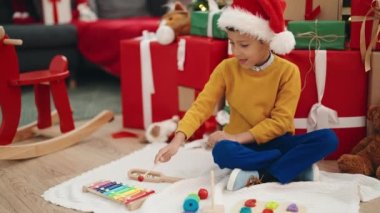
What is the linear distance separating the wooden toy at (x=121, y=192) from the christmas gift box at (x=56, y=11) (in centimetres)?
172

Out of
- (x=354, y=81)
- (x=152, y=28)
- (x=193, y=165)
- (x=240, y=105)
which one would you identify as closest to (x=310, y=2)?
(x=354, y=81)

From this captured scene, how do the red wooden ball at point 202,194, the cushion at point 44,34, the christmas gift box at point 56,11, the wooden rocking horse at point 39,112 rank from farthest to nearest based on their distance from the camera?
the christmas gift box at point 56,11
the cushion at point 44,34
the wooden rocking horse at point 39,112
the red wooden ball at point 202,194

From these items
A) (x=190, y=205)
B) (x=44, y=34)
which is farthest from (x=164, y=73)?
(x=44, y=34)

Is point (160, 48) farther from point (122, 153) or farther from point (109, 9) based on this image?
point (109, 9)

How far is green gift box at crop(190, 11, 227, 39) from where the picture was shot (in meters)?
1.73

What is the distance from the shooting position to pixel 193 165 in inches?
60.7

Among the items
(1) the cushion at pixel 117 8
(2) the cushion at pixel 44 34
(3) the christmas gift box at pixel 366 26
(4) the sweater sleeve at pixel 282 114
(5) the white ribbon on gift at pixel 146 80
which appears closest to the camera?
(4) the sweater sleeve at pixel 282 114

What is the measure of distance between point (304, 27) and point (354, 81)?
24cm

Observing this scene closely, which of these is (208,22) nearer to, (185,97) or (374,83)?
(185,97)

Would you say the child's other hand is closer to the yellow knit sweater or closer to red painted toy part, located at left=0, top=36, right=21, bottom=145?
the yellow knit sweater

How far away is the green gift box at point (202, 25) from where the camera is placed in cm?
173

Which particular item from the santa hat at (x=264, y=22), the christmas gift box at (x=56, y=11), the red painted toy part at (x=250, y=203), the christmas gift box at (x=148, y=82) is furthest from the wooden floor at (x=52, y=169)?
the christmas gift box at (x=56, y=11)

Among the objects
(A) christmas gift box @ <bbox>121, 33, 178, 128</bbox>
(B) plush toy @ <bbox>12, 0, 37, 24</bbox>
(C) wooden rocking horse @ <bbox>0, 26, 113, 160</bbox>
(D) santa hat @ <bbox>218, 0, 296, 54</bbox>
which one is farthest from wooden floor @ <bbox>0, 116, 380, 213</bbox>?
(B) plush toy @ <bbox>12, 0, 37, 24</bbox>

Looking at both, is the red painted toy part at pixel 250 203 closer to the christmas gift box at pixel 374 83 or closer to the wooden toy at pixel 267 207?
the wooden toy at pixel 267 207
